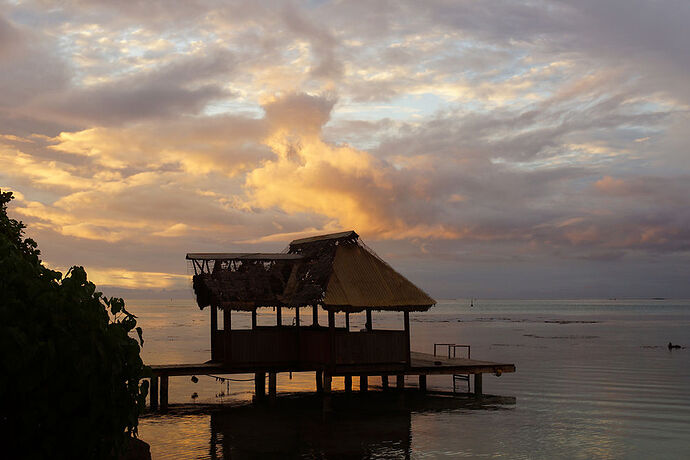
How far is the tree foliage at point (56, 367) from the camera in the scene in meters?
10.6

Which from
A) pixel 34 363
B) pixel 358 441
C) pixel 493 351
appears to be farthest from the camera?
pixel 493 351

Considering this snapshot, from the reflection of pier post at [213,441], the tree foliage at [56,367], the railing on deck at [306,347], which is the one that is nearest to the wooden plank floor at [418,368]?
the railing on deck at [306,347]

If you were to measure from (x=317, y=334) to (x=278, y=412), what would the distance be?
434cm

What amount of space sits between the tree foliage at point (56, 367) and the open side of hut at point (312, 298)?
18635 mm

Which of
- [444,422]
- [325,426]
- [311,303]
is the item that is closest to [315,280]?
[311,303]

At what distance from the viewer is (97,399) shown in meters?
11.0

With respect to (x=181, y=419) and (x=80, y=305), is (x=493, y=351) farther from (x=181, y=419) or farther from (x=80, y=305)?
(x=80, y=305)

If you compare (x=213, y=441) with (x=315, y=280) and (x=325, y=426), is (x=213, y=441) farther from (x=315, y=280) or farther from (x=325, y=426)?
(x=315, y=280)

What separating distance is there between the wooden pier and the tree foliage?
722 inches

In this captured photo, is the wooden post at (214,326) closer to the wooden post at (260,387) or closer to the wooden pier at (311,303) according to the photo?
the wooden pier at (311,303)

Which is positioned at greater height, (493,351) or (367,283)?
(367,283)

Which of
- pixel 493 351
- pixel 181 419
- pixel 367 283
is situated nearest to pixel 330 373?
pixel 367 283

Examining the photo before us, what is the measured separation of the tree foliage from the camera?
1057cm

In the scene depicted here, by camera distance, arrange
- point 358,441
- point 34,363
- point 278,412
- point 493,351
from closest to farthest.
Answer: point 34,363 < point 358,441 < point 278,412 < point 493,351
